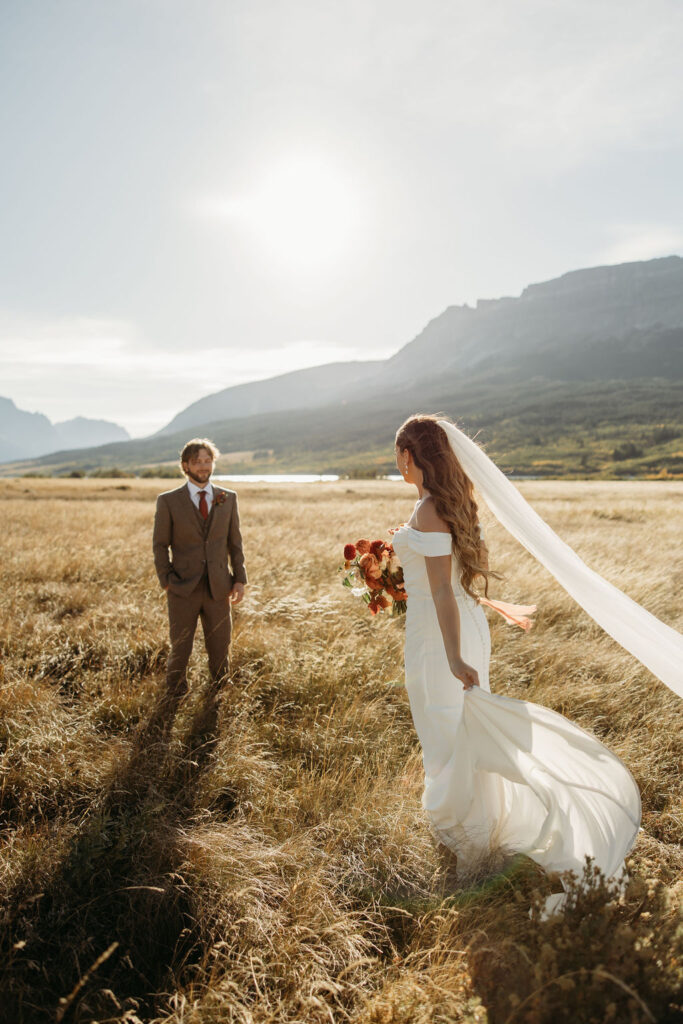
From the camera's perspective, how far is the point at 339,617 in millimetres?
6844

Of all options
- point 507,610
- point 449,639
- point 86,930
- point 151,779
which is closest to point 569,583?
point 507,610

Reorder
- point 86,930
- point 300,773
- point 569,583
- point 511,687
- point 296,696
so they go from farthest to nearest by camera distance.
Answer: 1. point 511,687
2. point 296,696
3. point 300,773
4. point 569,583
5. point 86,930

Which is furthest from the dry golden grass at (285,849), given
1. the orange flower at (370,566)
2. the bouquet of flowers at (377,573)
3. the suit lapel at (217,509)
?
the suit lapel at (217,509)

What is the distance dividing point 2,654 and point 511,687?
5079 mm

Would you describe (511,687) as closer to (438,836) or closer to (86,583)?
(438,836)

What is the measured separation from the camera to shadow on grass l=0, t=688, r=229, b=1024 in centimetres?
240

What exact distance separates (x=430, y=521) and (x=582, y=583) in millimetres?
1110

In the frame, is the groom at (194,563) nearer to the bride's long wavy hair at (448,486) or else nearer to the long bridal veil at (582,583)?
the bride's long wavy hair at (448,486)

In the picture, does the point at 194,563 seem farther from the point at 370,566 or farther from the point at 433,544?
the point at 433,544

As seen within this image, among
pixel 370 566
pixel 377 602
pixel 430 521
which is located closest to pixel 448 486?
pixel 430 521

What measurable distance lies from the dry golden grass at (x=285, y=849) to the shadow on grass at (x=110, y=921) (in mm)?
12

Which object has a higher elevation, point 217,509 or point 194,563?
point 217,509

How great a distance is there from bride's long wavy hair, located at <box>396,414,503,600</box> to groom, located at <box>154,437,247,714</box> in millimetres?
2361

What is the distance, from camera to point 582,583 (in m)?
3.53
